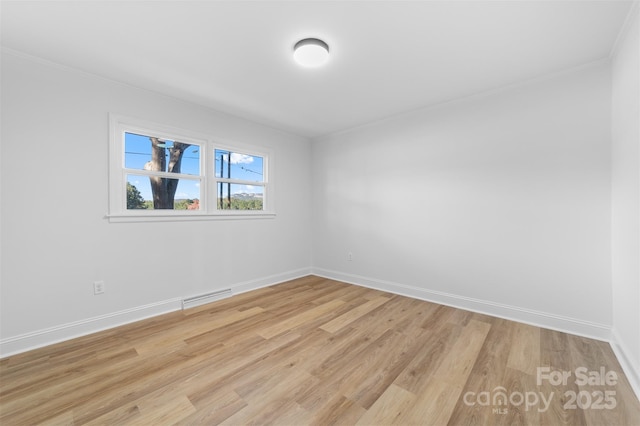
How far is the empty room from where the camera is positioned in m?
1.71

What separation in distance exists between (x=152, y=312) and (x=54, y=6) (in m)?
2.77

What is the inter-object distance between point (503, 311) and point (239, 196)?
367 centimetres

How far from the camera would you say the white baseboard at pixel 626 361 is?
5.45ft

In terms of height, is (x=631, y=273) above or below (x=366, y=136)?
below

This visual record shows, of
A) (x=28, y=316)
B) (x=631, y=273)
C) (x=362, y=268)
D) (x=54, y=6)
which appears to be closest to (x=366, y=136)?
(x=362, y=268)

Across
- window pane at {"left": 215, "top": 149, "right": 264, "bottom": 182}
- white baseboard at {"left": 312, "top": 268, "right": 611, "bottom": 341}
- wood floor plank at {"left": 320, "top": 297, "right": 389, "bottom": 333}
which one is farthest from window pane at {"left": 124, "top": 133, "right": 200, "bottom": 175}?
white baseboard at {"left": 312, "top": 268, "right": 611, "bottom": 341}

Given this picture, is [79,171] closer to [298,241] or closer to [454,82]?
[298,241]

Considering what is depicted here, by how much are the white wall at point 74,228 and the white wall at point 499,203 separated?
99.4 inches

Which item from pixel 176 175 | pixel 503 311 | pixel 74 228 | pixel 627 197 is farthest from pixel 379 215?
pixel 74 228

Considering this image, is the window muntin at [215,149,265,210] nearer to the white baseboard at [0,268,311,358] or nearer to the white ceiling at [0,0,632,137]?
the white ceiling at [0,0,632,137]

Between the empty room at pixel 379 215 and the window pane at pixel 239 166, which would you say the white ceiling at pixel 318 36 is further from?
the window pane at pixel 239 166

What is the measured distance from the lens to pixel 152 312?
2891mm

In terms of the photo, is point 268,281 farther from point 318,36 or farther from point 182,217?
point 318,36

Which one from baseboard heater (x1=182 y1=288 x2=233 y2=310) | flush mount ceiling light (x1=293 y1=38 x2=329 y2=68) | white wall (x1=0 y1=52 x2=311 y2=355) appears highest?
flush mount ceiling light (x1=293 y1=38 x2=329 y2=68)
